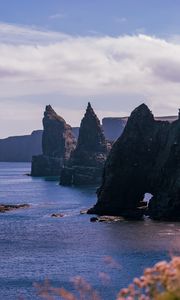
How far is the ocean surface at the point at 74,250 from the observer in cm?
7981

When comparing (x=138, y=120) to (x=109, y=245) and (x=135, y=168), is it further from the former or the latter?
(x=109, y=245)

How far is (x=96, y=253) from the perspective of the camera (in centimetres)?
10188

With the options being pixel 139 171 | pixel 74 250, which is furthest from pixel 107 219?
pixel 74 250

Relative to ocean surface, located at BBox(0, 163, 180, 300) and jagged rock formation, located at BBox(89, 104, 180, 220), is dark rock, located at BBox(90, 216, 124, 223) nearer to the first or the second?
ocean surface, located at BBox(0, 163, 180, 300)

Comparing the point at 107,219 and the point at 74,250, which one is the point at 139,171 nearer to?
the point at 107,219

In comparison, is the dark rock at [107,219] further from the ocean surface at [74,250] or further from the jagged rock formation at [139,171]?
the jagged rock formation at [139,171]

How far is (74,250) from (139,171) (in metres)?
60.4

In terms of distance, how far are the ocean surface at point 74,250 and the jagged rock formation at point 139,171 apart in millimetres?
9653

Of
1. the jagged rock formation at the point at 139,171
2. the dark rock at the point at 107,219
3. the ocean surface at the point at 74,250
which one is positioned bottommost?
the ocean surface at the point at 74,250

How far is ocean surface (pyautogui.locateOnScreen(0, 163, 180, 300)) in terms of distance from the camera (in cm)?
7981

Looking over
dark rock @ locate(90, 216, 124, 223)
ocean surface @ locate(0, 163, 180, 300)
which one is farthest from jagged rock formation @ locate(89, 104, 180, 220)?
ocean surface @ locate(0, 163, 180, 300)

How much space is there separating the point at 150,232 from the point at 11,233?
3014cm

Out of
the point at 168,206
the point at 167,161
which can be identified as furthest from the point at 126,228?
the point at 167,161

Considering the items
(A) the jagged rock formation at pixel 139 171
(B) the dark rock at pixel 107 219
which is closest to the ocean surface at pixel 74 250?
(B) the dark rock at pixel 107 219
